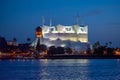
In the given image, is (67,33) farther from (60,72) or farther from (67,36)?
(60,72)

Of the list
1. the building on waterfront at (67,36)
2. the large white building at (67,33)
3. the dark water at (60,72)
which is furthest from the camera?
the large white building at (67,33)

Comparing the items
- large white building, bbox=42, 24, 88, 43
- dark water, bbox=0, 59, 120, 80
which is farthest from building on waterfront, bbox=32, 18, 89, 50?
dark water, bbox=0, 59, 120, 80

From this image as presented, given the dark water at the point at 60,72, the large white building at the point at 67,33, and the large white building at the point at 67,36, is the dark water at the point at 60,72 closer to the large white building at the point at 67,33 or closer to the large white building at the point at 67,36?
the large white building at the point at 67,36

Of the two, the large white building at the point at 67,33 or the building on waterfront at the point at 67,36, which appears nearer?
the building on waterfront at the point at 67,36

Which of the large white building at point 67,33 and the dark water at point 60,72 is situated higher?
the large white building at point 67,33

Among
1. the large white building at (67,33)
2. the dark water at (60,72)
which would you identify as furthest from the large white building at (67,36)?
the dark water at (60,72)

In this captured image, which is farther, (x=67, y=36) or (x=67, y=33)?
(x=67, y=36)

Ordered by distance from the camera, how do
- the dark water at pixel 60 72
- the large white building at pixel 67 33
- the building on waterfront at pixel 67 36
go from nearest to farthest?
the dark water at pixel 60 72 → the building on waterfront at pixel 67 36 → the large white building at pixel 67 33

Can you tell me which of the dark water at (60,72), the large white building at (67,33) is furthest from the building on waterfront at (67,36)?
the dark water at (60,72)

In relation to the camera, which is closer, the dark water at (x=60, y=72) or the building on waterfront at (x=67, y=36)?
the dark water at (x=60, y=72)

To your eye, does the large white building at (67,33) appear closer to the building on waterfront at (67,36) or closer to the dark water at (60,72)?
the building on waterfront at (67,36)

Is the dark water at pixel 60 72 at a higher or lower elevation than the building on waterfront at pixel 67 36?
lower

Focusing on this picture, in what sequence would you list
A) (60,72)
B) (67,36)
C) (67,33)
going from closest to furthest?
1. (60,72)
2. (67,33)
3. (67,36)

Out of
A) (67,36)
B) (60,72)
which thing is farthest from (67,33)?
(60,72)
